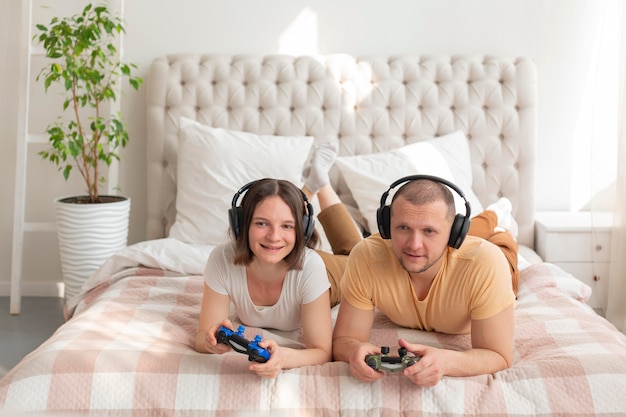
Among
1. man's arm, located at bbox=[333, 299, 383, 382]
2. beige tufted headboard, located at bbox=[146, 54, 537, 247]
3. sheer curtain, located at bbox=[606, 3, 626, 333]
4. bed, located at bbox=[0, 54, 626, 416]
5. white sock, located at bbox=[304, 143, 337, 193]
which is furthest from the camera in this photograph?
beige tufted headboard, located at bbox=[146, 54, 537, 247]

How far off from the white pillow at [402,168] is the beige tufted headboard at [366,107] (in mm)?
154

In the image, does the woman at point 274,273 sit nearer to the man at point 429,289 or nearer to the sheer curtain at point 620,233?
the man at point 429,289

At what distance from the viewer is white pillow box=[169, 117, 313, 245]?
3186mm

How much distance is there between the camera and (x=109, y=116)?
362 cm

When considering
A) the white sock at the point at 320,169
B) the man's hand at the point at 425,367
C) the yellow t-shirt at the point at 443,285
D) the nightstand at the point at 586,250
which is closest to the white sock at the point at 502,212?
the nightstand at the point at 586,250

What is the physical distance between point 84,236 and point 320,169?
1185 mm

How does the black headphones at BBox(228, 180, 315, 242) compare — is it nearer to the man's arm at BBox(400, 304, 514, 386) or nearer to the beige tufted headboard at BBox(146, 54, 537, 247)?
the man's arm at BBox(400, 304, 514, 386)

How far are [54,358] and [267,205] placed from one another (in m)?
0.64

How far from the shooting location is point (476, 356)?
1751 millimetres

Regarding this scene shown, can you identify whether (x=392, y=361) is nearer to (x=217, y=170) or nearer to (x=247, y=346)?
(x=247, y=346)

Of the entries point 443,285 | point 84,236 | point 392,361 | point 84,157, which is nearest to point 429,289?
point 443,285

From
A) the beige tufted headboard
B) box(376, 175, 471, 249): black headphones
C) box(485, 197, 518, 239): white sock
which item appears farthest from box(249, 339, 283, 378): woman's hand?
the beige tufted headboard

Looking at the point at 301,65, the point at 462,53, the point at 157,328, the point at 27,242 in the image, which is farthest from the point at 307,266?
the point at 27,242

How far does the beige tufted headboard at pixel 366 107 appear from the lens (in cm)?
345
